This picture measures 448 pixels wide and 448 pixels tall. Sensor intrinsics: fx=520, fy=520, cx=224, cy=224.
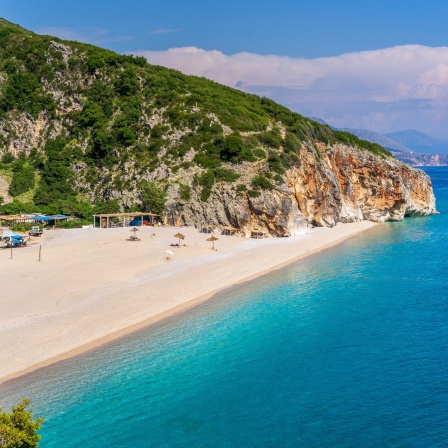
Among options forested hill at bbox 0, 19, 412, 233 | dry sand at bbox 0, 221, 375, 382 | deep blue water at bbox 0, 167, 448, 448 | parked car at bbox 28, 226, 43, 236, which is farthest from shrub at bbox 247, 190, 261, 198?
deep blue water at bbox 0, 167, 448, 448

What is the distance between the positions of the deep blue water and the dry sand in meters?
1.77

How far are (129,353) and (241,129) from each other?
47037 millimetres

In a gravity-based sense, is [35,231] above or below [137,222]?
below

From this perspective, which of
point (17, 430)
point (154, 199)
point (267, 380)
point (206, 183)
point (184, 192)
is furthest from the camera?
point (184, 192)

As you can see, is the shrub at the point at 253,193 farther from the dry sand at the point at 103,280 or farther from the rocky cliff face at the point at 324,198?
the dry sand at the point at 103,280

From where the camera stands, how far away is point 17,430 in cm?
1312

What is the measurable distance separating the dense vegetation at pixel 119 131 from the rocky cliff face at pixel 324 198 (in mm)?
1777

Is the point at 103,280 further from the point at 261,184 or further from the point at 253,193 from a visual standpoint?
the point at 261,184

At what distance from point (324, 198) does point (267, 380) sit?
158 ft

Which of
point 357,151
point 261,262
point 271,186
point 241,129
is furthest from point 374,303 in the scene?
point 357,151

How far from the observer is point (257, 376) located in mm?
22578

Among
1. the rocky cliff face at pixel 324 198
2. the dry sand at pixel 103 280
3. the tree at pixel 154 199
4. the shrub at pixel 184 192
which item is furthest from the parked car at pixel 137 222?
the shrub at pixel 184 192

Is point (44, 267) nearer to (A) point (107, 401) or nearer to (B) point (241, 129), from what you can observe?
(A) point (107, 401)

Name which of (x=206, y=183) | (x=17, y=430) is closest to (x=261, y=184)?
(x=206, y=183)
